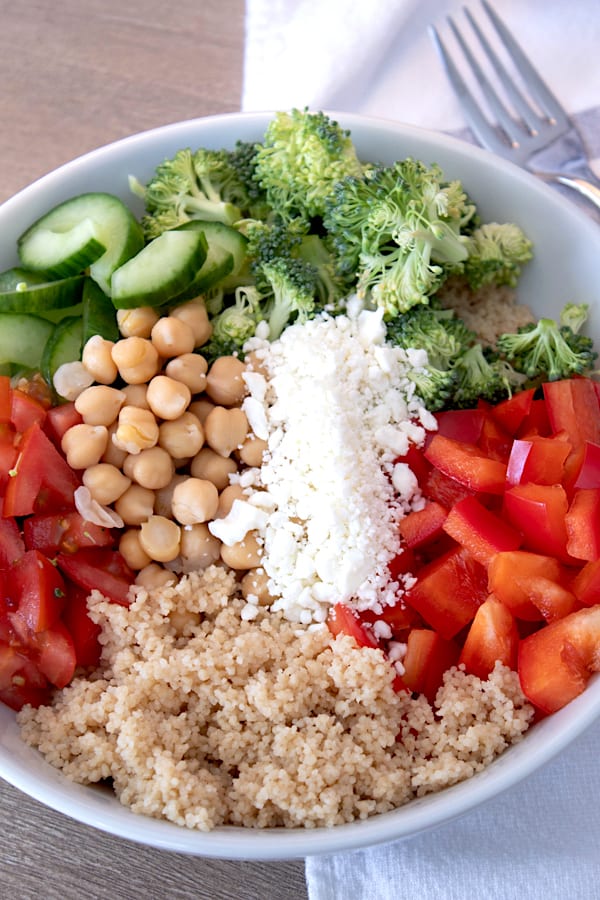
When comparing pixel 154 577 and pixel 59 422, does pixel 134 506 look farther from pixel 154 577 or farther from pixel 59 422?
pixel 59 422

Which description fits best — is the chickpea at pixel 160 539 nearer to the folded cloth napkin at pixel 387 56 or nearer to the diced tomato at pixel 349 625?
the diced tomato at pixel 349 625

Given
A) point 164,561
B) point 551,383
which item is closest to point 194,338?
point 164,561

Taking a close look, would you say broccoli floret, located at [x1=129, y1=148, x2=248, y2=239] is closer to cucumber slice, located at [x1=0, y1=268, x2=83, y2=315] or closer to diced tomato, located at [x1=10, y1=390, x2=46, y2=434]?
cucumber slice, located at [x1=0, y1=268, x2=83, y2=315]

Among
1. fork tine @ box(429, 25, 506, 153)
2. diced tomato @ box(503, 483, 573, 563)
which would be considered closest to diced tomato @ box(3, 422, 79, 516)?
diced tomato @ box(503, 483, 573, 563)

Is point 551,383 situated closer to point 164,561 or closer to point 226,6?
point 164,561

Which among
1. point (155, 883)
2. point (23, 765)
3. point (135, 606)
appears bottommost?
point (155, 883)

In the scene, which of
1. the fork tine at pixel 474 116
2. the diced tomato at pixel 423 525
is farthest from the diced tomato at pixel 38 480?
the fork tine at pixel 474 116

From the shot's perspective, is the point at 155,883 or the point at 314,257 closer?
the point at 155,883
